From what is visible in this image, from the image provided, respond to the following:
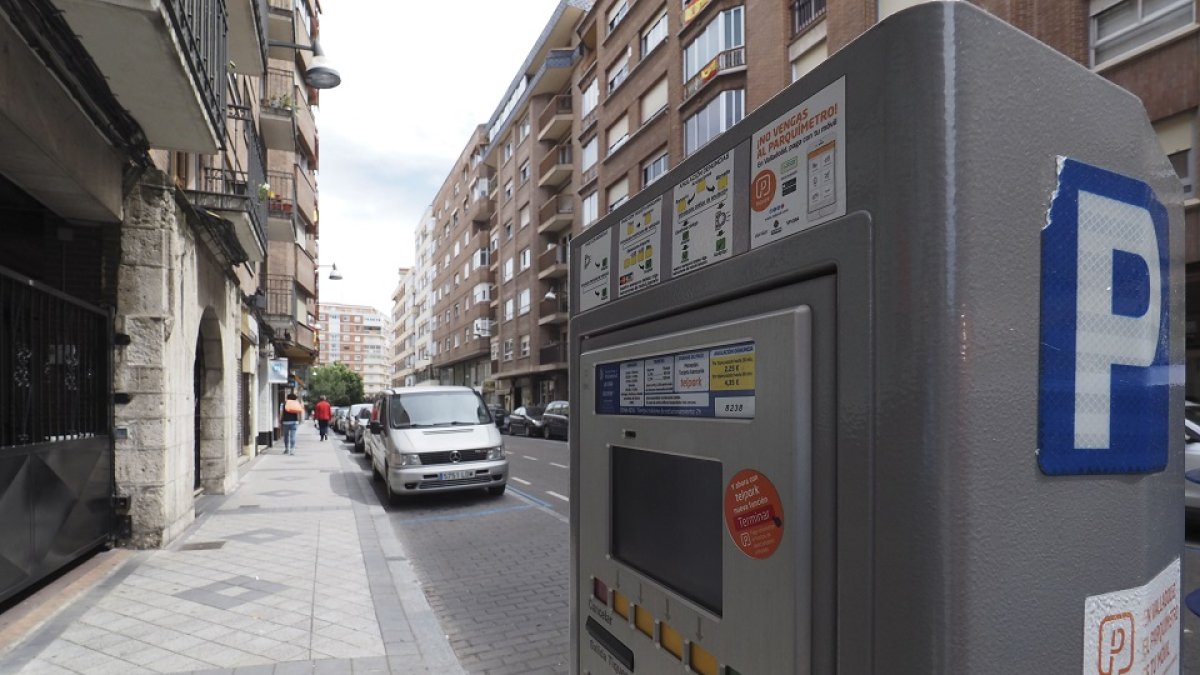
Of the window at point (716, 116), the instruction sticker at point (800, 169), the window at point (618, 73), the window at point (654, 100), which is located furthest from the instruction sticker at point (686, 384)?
the window at point (618, 73)

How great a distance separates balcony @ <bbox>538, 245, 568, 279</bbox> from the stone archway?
27401mm

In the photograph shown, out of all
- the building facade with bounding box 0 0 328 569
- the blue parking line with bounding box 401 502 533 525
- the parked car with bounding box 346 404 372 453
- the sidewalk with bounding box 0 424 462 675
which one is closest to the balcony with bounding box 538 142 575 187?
the parked car with bounding box 346 404 372 453

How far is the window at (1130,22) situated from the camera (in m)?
12.4

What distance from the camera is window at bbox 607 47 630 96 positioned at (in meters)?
29.3

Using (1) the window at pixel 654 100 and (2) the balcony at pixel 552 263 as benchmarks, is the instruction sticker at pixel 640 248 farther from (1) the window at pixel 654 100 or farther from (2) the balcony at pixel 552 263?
(2) the balcony at pixel 552 263

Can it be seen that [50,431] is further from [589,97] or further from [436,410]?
[589,97]

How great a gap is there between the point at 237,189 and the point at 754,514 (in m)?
13.8

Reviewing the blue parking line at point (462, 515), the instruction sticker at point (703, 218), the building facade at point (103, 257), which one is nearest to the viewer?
the instruction sticker at point (703, 218)

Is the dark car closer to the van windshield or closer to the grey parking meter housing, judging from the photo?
the van windshield

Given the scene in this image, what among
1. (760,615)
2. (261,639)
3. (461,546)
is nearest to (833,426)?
(760,615)

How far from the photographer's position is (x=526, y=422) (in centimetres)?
2944

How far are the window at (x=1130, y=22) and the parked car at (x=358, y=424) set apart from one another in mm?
18230

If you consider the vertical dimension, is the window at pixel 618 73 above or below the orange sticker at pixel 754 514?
above

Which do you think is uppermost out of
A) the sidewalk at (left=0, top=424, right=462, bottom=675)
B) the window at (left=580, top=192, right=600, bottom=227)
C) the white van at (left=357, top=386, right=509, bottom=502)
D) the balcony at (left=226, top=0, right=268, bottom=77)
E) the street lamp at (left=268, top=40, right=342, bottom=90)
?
the window at (left=580, top=192, right=600, bottom=227)
